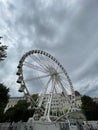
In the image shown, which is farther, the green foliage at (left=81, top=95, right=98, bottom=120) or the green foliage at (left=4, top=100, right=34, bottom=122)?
the green foliage at (left=81, top=95, right=98, bottom=120)

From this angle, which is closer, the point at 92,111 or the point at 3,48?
the point at 3,48

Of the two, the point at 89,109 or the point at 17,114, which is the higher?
the point at 89,109

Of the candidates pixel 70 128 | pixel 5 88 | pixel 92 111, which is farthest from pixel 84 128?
pixel 92 111

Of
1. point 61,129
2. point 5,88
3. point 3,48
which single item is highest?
point 5,88

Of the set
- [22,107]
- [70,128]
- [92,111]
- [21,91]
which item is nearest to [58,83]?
[21,91]

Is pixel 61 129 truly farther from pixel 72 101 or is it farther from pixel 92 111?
pixel 92 111

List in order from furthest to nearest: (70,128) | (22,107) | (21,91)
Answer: (22,107), (21,91), (70,128)

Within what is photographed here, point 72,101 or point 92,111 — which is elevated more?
point 92,111

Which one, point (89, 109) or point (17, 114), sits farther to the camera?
point (89, 109)

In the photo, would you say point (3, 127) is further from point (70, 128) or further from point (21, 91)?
point (21, 91)

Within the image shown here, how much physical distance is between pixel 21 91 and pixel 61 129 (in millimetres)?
14248

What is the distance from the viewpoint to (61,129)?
18.9 m

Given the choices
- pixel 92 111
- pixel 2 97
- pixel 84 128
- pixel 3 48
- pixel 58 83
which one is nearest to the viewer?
pixel 3 48

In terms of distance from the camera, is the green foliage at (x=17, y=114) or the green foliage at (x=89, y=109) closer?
the green foliage at (x=17, y=114)
